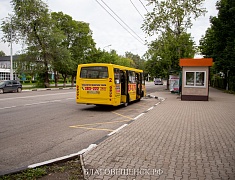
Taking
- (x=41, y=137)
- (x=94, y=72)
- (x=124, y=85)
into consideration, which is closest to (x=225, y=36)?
(x=124, y=85)

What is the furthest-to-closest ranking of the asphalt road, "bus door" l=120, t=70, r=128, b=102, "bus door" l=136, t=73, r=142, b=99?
"bus door" l=136, t=73, r=142, b=99 → "bus door" l=120, t=70, r=128, b=102 → the asphalt road

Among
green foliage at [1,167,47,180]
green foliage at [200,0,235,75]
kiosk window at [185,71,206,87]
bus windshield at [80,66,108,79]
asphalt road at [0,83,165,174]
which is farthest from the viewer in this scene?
green foliage at [200,0,235,75]

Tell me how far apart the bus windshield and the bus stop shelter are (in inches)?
354

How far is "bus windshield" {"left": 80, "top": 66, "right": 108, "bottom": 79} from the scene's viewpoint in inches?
492

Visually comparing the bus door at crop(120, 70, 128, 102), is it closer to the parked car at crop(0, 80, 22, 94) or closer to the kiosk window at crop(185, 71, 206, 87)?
the kiosk window at crop(185, 71, 206, 87)

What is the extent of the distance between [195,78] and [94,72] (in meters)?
10.3

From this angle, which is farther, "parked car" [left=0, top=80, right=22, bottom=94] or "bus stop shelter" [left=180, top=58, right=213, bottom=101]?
"parked car" [left=0, top=80, right=22, bottom=94]

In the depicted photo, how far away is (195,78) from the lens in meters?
19.5

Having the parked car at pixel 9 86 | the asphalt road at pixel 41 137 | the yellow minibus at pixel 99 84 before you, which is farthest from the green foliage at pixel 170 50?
the asphalt road at pixel 41 137

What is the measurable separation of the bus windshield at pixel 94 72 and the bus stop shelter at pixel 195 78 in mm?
8999

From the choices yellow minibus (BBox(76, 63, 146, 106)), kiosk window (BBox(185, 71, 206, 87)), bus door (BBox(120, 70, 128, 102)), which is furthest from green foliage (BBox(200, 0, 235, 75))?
yellow minibus (BBox(76, 63, 146, 106))

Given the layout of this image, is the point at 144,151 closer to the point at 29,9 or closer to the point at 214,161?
the point at 214,161

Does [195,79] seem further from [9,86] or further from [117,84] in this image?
[9,86]

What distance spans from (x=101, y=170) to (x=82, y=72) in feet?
30.5
